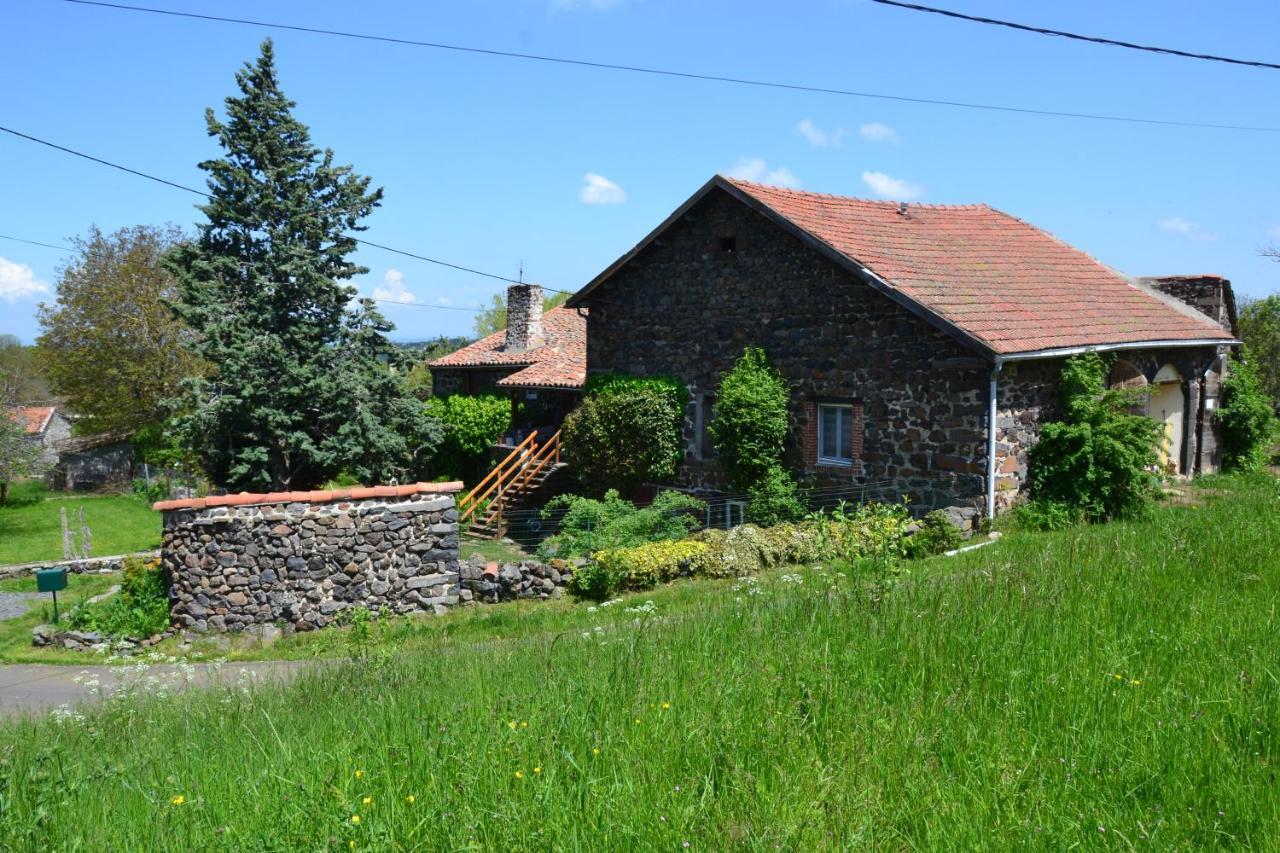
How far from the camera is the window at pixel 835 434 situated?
17.2 metres

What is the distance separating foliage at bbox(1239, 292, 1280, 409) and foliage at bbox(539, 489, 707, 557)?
2548 cm

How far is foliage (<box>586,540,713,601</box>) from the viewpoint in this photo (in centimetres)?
1326

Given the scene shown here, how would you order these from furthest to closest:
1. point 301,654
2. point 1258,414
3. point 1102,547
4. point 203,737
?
1. point 1258,414
2. point 301,654
3. point 1102,547
4. point 203,737

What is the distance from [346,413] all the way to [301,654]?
36.9ft

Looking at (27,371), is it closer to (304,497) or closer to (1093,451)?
(304,497)

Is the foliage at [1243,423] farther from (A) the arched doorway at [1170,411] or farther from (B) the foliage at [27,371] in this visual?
(B) the foliage at [27,371]

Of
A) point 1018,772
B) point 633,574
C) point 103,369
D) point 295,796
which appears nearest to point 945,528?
point 633,574

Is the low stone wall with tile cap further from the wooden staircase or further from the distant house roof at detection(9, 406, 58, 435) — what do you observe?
the distant house roof at detection(9, 406, 58, 435)

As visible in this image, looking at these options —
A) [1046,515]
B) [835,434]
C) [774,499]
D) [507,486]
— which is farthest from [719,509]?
[507,486]

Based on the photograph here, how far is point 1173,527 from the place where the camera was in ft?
29.2

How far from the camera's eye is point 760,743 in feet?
13.4

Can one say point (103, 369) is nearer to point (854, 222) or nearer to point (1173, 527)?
point (854, 222)

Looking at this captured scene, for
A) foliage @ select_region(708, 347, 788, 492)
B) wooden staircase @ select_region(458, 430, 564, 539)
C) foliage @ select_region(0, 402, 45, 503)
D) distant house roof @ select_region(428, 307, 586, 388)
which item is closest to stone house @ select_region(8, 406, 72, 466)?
foliage @ select_region(0, 402, 45, 503)

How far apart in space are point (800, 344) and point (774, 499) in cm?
300
